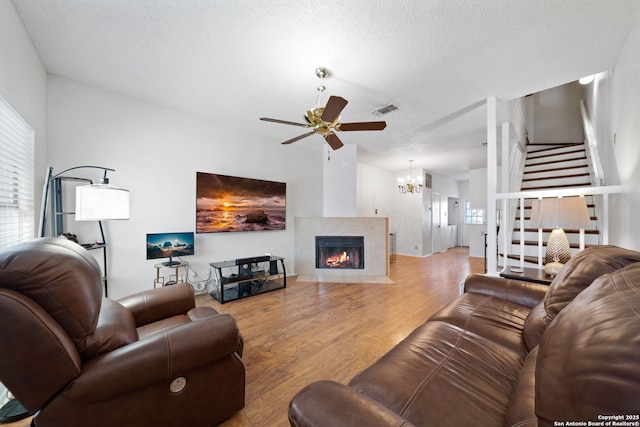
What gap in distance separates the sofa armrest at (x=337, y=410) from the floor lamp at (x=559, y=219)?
2213mm

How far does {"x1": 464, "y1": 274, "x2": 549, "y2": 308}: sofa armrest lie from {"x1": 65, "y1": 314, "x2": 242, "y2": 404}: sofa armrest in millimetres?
1920

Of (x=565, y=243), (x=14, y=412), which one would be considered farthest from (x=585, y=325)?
(x=14, y=412)

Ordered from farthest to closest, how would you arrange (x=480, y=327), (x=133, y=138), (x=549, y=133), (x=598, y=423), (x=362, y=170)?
1. (x=362, y=170)
2. (x=549, y=133)
3. (x=133, y=138)
4. (x=480, y=327)
5. (x=598, y=423)

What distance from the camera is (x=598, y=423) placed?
1.45ft

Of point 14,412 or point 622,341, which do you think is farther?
point 14,412

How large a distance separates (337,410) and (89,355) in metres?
1.07

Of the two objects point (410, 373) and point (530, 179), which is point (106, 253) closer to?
point (410, 373)

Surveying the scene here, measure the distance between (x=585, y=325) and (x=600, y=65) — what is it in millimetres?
3094

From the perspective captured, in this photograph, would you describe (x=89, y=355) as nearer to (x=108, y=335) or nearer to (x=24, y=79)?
(x=108, y=335)

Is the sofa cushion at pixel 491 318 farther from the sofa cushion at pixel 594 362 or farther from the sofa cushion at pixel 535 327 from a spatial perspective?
the sofa cushion at pixel 594 362

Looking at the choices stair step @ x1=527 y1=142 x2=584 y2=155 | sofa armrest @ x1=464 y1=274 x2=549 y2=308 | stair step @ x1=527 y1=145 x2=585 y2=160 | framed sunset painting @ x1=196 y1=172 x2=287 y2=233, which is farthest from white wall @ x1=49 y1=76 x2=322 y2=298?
stair step @ x1=527 y1=142 x2=584 y2=155

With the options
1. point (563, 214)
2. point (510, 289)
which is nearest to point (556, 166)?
point (563, 214)

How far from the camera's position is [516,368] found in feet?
3.69

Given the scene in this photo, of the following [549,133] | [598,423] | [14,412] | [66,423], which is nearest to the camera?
[598,423]
